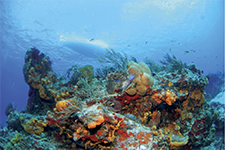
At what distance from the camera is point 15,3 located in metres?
18.8

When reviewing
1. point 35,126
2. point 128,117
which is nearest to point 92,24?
point 35,126

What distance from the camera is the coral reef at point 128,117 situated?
255cm

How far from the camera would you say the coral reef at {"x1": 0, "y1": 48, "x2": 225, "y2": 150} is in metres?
2.55

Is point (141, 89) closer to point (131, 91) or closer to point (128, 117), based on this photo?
point (131, 91)

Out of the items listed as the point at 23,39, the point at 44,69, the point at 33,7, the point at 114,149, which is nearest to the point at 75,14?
the point at 33,7

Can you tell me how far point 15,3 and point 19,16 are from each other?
268cm

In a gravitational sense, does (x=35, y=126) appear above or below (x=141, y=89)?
below

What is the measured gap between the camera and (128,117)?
332cm

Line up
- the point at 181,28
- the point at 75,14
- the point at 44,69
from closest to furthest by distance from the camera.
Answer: the point at 44,69, the point at 75,14, the point at 181,28

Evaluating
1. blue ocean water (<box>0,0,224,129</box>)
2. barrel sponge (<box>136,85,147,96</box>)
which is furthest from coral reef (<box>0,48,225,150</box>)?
blue ocean water (<box>0,0,224,129</box>)

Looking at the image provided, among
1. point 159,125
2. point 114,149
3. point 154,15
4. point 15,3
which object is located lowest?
point 114,149

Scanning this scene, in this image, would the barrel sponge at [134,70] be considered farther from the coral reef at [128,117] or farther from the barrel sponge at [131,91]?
the barrel sponge at [131,91]

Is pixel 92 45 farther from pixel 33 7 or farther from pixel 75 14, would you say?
pixel 33 7

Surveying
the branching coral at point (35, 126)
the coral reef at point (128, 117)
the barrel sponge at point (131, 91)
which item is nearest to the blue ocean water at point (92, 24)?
the coral reef at point (128, 117)
